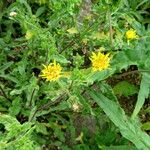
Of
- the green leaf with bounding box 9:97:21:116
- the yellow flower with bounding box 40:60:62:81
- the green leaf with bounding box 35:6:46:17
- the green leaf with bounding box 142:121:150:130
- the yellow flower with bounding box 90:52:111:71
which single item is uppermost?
the green leaf with bounding box 35:6:46:17

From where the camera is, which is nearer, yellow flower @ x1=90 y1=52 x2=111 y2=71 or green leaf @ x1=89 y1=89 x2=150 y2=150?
yellow flower @ x1=90 y1=52 x2=111 y2=71

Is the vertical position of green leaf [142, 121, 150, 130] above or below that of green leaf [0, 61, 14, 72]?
below

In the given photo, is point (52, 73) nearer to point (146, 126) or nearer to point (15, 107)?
point (15, 107)

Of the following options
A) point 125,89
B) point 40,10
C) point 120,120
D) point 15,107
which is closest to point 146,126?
point 125,89

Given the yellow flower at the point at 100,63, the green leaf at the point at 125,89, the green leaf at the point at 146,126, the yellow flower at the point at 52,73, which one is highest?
the yellow flower at the point at 100,63

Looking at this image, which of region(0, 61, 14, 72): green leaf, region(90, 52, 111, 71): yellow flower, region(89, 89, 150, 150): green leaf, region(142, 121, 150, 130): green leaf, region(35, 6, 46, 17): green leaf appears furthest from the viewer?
region(35, 6, 46, 17): green leaf

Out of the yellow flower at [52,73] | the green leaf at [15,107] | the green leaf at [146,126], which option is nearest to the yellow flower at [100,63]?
the yellow flower at [52,73]

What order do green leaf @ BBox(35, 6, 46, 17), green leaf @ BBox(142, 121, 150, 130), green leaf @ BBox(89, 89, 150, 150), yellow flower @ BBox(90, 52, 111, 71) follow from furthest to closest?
green leaf @ BBox(35, 6, 46, 17) < green leaf @ BBox(142, 121, 150, 130) < green leaf @ BBox(89, 89, 150, 150) < yellow flower @ BBox(90, 52, 111, 71)

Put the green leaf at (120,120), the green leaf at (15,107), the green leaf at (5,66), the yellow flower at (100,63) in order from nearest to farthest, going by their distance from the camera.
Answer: the yellow flower at (100,63) < the green leaf at (120,120) < the green leaf at (15,107) < the green leaf at (5,66)

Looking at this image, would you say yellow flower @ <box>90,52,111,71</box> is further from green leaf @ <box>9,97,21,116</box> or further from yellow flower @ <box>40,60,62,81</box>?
green leaf @ <box>9,97,21,116</box>

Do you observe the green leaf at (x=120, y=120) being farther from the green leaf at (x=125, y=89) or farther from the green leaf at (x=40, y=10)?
the green leaf at (x=40, y=10)

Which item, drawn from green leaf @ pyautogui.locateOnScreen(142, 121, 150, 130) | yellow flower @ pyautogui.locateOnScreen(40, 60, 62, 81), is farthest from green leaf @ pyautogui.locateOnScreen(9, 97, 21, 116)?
green leaf @ pyautogui.locateOnScreen(142, 121, 150, 130)
